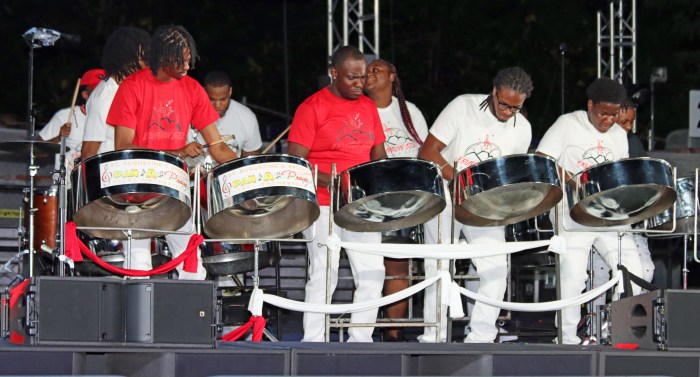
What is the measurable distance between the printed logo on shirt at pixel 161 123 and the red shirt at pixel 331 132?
407 millimetres

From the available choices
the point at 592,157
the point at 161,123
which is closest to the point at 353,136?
the point at 161,123

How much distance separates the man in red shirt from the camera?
4.22 metres

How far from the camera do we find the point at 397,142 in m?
4.73

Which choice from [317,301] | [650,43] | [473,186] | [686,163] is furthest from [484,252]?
[650,43]

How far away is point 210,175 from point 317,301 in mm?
681

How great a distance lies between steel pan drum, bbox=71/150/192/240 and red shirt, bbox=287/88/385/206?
53 centimetres

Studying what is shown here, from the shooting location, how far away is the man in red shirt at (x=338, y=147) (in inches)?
166

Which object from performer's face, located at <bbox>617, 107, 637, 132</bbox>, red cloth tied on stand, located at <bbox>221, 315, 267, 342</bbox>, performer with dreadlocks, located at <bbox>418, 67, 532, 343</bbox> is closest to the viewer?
red cloth tied on stand, located at <bbox>221, 315, 267, 342</bbox>

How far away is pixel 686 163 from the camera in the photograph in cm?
709

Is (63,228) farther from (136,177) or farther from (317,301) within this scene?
(317,301)

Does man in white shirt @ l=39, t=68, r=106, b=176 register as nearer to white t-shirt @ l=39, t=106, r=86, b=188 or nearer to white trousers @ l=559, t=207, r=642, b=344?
white t-shirt @ l=39, t=106, r=86, b=188

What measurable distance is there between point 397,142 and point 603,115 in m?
0.72

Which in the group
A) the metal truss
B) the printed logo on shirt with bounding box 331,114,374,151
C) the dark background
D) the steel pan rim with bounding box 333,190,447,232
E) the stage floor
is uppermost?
the dark background

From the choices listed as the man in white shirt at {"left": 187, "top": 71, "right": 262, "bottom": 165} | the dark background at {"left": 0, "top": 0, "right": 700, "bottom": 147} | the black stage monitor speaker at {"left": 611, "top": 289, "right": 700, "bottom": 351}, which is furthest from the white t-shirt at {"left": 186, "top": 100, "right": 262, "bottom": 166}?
the dark background at {"left": 0, "top": 0, "right": 700, "bottom": 147}
